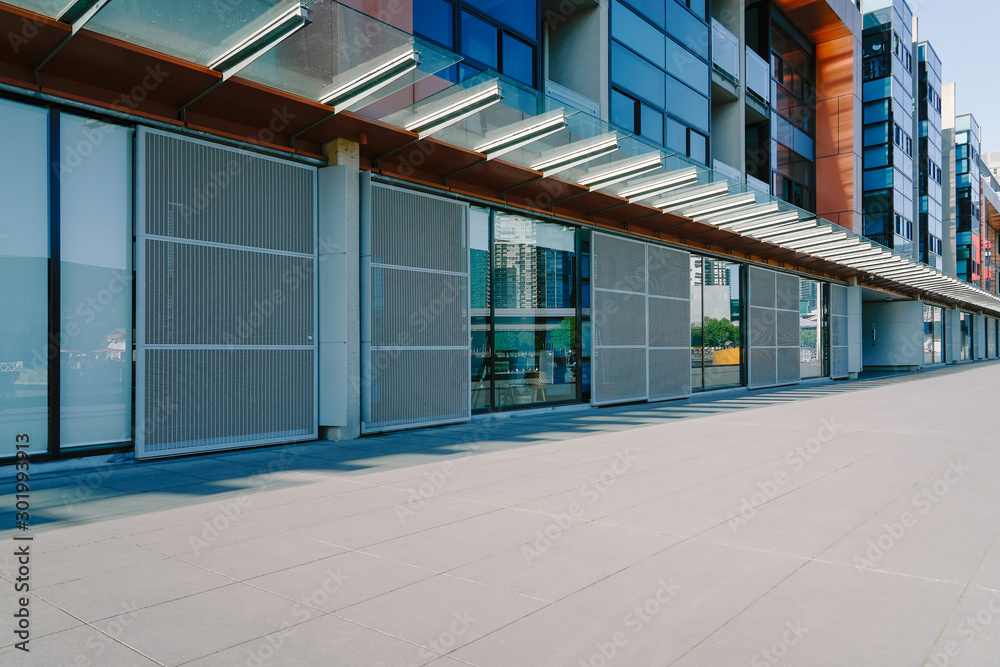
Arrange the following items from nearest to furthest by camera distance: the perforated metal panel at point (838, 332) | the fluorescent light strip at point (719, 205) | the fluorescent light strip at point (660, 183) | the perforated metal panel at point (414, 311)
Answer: the perforated metal panel at point (414, 311)
the fluorescent light strip at point (660, 183)
the fluorescent light strip at point (719, 205)
the perforated metal panel at point (838, 332)

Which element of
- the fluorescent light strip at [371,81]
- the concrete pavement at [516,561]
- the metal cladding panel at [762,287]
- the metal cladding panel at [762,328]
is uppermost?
the fluorescent light strip at [371,81]

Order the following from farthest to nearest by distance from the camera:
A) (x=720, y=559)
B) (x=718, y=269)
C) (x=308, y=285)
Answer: (x=718, y=269), (x=308, y=285), (x=720, y=559)

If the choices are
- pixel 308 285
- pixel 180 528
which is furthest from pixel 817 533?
pixel 308 285

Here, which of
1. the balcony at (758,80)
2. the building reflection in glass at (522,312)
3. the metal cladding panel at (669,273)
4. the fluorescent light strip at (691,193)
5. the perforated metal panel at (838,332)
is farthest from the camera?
the perforated metal panel at (838,332)

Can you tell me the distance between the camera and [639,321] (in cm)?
1797

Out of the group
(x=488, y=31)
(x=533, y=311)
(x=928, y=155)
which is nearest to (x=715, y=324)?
(x=533, y=311)

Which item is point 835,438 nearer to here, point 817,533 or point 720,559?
point 817,533

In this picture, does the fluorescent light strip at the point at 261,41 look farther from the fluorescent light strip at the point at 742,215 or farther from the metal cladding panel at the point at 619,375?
the fluorescent light strip at the point at 742,215

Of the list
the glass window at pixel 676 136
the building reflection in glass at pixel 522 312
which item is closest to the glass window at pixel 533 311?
the building reflection in glass at pixel 522 312

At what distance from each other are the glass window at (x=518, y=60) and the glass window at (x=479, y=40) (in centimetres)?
39

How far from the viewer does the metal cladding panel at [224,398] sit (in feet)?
28.6

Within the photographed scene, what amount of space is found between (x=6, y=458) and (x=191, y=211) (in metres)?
3.66

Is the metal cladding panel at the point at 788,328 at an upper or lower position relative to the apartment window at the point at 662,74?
lower

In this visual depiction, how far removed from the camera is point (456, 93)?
396 inches
